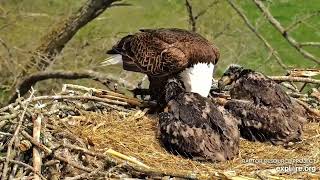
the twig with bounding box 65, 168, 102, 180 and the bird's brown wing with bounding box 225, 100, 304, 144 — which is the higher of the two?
the bird's brown wing with bounding box 225, 100, 304, 144

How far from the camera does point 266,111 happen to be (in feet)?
12.9

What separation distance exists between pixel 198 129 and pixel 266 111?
21.5 inches

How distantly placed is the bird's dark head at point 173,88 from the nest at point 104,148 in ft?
0.66

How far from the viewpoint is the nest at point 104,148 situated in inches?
124

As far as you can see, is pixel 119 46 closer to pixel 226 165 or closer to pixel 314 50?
pixel 226 165

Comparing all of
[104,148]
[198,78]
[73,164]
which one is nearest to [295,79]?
[198,78]

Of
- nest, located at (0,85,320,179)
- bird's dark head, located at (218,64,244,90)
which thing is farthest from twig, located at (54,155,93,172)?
bird's dark head, located at (218,64,244,90)

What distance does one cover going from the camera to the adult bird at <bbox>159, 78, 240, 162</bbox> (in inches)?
138

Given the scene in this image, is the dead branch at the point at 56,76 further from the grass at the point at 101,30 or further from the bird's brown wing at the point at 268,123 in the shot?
the bird's brown wing at the point at 268,123

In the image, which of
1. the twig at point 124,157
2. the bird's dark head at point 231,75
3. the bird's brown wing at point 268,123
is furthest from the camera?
the bird's dark head at point 231,75

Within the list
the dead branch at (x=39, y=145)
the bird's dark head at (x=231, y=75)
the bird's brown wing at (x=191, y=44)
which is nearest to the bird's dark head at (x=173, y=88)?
the bird's brown wing at (x=191, y=44)

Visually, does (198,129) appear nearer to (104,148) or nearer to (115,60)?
(104,148)

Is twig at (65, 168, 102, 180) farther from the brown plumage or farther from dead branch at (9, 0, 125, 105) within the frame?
dead branch at (9, 0, 125, 105)

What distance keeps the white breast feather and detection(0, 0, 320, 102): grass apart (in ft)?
11.5
